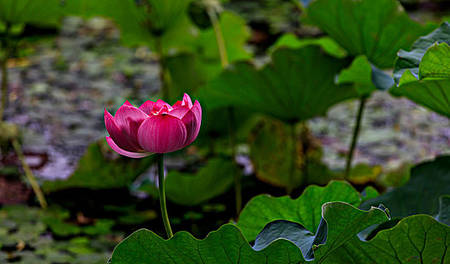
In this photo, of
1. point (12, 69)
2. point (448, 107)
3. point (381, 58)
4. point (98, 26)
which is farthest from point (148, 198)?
point (98, 26)

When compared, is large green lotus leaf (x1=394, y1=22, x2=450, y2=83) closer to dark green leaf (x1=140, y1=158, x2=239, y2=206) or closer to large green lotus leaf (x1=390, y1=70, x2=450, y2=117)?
large green lotus leaf (x1=390, y1=70, x2=450, y2=117)

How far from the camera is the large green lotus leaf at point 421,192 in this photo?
39.1 inches

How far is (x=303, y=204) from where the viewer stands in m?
0.90

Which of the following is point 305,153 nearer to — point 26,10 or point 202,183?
point 202,183

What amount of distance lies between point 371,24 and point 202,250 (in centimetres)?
78

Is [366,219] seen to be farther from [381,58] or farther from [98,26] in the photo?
[98,26]

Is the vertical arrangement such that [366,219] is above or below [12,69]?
above

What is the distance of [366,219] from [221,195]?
108 cm

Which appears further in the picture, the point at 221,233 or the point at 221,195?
the point at 221,195

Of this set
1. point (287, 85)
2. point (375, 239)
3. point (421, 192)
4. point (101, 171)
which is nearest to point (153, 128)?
point (375, 239)

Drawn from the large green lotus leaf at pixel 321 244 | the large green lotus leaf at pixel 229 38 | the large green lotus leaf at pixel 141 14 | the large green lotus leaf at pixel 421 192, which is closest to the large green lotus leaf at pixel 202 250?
the large green lotus leaf at pixel 321 244

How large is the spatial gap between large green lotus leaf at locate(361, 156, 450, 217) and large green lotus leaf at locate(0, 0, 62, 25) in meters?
1.25

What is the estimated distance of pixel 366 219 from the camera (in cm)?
67

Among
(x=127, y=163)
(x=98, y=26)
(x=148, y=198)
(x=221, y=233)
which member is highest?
(x=221, y=233)
